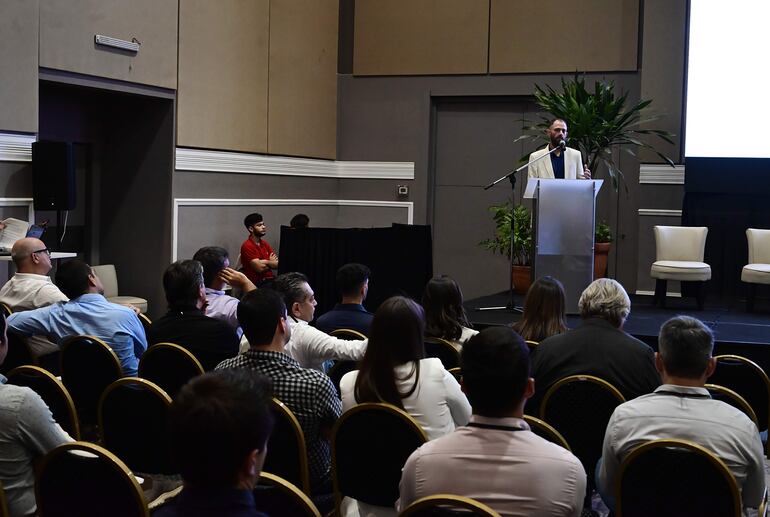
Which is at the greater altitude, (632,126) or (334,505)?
(632,126)

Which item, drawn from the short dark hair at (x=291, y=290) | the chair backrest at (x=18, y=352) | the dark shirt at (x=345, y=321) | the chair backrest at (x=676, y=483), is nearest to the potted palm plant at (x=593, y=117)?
the dark shirt at (x=345, y=321)

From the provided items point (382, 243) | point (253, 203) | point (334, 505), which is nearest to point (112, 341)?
point (334, 505)

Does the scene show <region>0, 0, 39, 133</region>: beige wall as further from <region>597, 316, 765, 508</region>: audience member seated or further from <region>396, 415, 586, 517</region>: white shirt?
<region>396, 415, 586, 517</region>: white shirt

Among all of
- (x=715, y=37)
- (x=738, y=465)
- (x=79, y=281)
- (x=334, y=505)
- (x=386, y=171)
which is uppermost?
(x=715, y=37)

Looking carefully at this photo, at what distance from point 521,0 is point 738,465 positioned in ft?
25.2

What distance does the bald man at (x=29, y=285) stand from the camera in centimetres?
446

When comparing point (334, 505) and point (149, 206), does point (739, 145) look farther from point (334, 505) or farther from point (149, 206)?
point (334, 505)

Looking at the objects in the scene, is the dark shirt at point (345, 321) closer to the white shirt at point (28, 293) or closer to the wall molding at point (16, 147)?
the white shirt at point (28, 293)

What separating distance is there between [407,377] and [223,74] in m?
5.92

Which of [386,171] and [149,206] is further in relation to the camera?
[386,171]

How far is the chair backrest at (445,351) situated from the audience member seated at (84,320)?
1.27m

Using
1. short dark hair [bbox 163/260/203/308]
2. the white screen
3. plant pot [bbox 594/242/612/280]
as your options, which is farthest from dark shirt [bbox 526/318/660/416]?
the white screen

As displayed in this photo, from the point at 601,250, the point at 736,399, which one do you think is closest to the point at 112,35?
the point at 601,250

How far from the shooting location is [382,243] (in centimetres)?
698
